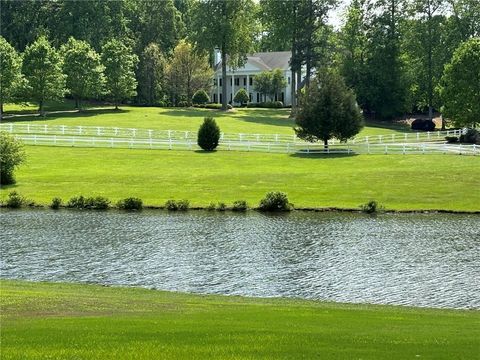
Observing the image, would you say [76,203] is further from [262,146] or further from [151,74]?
[151,74]

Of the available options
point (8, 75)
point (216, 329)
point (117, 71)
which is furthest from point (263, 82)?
point (216, 329)

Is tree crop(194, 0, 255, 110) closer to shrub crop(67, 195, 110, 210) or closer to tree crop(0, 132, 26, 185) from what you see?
tree crop(0, 132, 26, 185)

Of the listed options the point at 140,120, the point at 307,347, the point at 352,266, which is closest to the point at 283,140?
the point at 140,120

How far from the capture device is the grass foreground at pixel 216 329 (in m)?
10.6

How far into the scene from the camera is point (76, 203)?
1571 inches

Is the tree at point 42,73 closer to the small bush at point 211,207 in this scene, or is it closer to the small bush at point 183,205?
the small bush at point 183,205

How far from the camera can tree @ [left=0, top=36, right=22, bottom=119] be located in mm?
80438

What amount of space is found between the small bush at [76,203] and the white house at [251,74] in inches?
3398

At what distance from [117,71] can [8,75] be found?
18966 millimetres

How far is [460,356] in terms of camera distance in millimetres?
10688

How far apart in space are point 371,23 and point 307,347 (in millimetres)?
94225

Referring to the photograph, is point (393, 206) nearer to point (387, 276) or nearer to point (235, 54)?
point (387, 276)

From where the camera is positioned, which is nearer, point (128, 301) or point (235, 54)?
point (128, 301)

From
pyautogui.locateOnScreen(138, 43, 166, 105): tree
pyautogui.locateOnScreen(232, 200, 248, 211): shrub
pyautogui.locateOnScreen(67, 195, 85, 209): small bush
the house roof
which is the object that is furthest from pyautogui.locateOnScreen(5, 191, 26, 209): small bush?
the house roof
